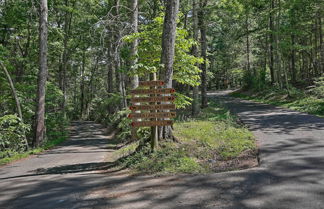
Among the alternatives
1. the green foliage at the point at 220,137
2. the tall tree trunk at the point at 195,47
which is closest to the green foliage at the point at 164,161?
the green foliage at the point at 220,137

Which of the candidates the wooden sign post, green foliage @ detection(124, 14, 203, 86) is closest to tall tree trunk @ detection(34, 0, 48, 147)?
green foliage @ detection(124, 14, 203, 86)

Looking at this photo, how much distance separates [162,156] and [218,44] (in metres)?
37.1

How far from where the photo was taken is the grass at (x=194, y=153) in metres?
6.58

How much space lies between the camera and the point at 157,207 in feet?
14.1

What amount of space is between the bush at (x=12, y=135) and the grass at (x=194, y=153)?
231 inches

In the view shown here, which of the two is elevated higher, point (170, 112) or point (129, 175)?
point (170, 112)

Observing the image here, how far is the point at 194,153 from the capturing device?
7605 mm

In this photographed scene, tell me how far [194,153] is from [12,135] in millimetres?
8640

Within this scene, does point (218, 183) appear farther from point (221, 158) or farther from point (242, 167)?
point (221, 158)

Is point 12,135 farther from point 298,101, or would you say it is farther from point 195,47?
point 298,101

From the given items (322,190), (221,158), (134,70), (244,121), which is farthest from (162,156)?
(244,121)

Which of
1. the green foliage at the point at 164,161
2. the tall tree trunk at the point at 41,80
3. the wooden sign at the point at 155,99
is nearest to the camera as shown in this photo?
the green foliage at the point at 164,161

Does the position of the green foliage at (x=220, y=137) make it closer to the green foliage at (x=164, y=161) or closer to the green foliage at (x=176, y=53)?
the green foliage at (x=164, y=161)

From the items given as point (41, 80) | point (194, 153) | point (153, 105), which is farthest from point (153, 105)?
point (41, 80)
